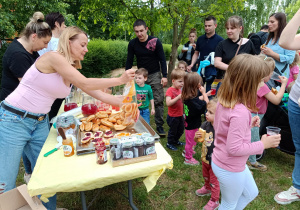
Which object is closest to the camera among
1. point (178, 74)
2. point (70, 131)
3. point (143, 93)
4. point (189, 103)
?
point (70, 131)

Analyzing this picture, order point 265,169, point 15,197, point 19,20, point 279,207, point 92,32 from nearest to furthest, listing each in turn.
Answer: point 15,197
point 279,207
point 265,169
point 19,20
point 92,32

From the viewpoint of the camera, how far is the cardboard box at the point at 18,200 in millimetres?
1525

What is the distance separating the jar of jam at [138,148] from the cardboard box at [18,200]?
787 millimetres

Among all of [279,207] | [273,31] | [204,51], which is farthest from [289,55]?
[279,207]

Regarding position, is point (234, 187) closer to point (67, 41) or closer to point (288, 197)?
point (288, 197)

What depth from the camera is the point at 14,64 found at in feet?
7.05

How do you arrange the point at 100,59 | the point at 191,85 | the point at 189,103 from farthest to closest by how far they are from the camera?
the point at 100,59 → the point at 189,103 → the point at 191,85

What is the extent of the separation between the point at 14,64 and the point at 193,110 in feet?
7.53

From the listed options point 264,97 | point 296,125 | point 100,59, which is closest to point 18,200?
point 296,125

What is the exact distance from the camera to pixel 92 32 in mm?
20516

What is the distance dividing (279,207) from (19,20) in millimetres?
8639

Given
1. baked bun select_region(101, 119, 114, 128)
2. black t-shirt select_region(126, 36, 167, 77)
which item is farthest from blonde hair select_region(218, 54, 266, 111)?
→ black t-shirt select_region(126, 36, 167, 77)

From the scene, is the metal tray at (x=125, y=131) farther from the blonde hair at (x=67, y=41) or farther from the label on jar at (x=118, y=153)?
the blonde hair at (x=67, y=41)

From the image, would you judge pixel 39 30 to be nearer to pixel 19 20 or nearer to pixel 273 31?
pixel 273 31
